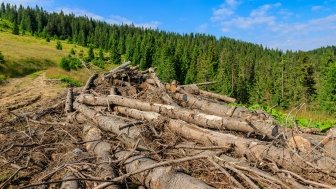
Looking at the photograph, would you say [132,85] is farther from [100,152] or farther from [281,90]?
[281,90]

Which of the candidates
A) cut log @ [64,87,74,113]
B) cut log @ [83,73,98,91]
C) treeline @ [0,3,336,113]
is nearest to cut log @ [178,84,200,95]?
cut log @ [83,73,98,91]

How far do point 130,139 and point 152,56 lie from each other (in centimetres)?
7793

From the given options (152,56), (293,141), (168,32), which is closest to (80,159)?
(293,141)

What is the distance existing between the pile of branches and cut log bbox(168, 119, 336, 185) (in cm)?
1

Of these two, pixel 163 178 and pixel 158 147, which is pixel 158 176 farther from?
pixel 158 147

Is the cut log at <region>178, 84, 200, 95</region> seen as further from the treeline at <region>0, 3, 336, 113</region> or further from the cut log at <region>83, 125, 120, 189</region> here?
the treeline at <region>0, 3, 336, 113</region>

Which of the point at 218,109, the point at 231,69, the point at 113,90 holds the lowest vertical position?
the point at 218,109

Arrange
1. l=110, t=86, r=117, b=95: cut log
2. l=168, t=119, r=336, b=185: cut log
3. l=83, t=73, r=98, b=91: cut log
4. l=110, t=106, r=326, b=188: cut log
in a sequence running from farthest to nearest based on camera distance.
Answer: l=83, t=73, r=98, b=91: cut log < l=110, t=86, r=117, b=95: cut log < l=168, t=119, r=336, b=185: cut log < l=110, t=106, r=326, b=188: cut log

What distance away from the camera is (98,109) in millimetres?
9477

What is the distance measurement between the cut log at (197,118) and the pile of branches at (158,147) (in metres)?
0.02

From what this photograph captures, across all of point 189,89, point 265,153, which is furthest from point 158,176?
point 189,89

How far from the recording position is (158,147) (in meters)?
6.31

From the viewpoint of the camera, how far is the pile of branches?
15.3 ft

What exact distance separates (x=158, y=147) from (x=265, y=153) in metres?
1.90
